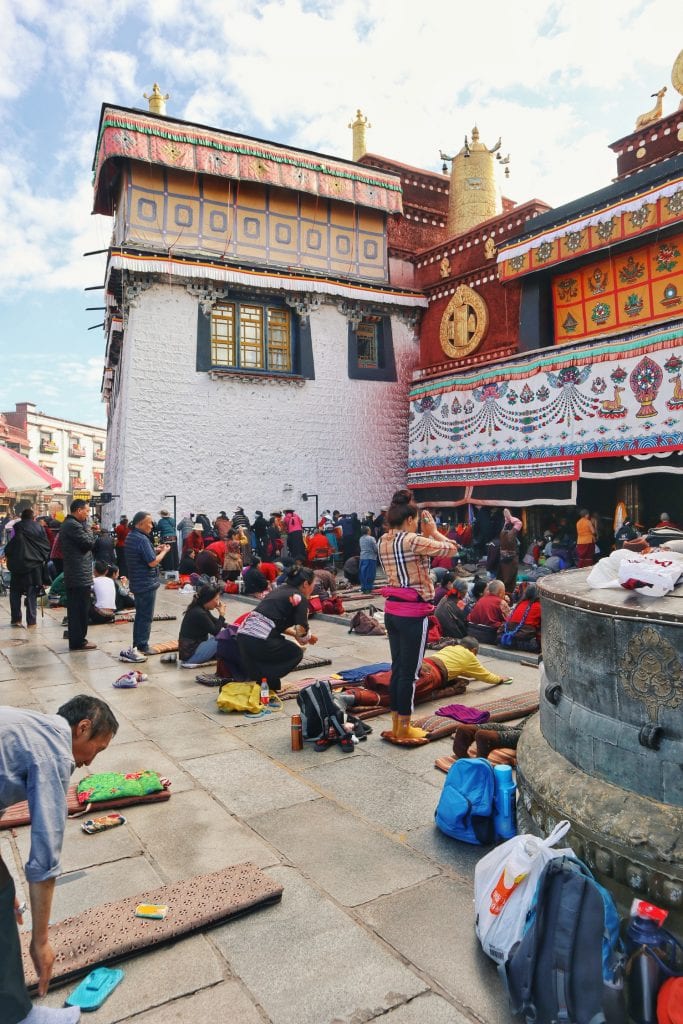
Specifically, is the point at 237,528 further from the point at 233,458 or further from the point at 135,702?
the point at 135,702

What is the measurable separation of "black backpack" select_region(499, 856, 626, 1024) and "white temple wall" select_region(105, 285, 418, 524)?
1669 cm

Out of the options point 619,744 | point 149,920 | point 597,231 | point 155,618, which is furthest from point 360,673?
point 597,231

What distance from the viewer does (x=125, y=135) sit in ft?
58.5

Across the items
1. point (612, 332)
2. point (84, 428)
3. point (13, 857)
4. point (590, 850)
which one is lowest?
point (13, 857)

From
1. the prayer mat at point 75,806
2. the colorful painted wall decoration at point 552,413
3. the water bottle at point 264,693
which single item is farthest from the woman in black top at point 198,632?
the colorful painted wall decoration at point 552,413

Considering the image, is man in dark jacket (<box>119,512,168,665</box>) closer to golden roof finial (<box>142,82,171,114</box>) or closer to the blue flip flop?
the blue flip flop

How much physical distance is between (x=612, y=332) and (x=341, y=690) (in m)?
11.4

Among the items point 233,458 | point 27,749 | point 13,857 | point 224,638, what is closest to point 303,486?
point 233,458

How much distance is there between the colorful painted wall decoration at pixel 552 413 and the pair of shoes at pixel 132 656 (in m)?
10.6

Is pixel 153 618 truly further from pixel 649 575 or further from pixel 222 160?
pixel 222 160

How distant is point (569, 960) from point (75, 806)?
311cm

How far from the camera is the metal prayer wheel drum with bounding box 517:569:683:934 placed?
2.69 m

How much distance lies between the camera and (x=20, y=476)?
49.4ft

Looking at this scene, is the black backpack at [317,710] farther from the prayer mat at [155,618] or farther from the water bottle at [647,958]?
the prayer mat at [155,618]
